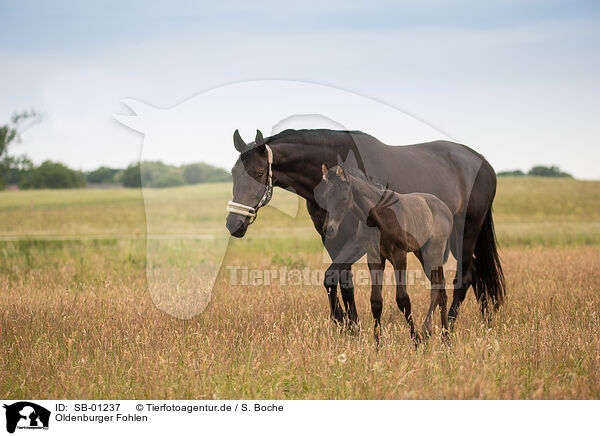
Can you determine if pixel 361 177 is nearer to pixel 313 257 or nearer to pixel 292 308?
pixel 292 308

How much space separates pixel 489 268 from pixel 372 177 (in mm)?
3229

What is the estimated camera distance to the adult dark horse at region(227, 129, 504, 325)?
4.43 metres

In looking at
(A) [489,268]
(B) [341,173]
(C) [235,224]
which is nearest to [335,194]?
(B) [341,173]

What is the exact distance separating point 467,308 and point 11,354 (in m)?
5.60

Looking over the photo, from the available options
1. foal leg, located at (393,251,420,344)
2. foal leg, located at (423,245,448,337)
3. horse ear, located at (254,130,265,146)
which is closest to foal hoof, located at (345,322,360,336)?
foal leg, located at (393,251,420,344)

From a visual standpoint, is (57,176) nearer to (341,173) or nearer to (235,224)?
(235,224)

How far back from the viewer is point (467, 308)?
6496 mm

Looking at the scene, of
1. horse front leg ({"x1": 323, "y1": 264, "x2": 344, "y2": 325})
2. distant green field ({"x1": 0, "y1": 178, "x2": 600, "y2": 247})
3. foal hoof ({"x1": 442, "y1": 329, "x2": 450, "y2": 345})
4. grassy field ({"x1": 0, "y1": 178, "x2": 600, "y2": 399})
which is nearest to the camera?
grassy field ({"x1": 0, "y1": 178, "x2": 600, "y2": 399})

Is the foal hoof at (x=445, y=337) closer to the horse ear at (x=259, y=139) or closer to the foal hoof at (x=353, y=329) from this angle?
the foal hoof at (x=353, y=329)
